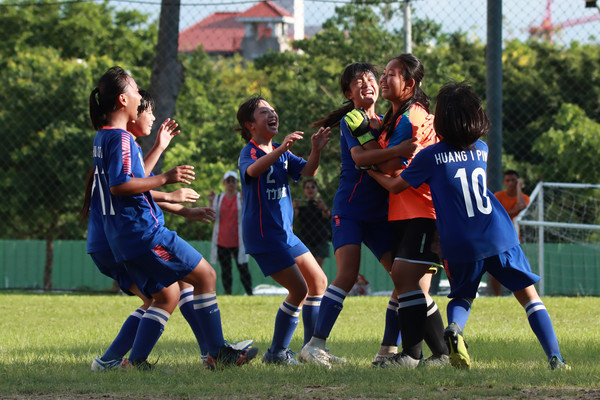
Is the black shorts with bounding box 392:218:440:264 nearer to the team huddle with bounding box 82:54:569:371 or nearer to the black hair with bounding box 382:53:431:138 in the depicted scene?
the team huddle with bounding box 82:54:569:371

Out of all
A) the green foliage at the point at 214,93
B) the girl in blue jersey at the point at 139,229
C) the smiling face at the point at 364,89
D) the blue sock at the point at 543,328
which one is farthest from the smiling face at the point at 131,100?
the green foliage at the point at 214,93

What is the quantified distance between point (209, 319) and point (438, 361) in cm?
139

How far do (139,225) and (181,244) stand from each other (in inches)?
10.5

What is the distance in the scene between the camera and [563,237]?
45.3ft

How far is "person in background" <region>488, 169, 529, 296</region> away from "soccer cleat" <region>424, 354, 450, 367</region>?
7045 millimetres

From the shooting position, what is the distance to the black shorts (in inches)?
193

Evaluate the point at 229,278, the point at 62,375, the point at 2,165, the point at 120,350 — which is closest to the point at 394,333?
the point at 120,350

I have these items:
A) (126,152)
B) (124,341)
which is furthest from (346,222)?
(124,341)

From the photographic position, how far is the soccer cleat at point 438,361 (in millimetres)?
4951

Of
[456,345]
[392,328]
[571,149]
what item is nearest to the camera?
[456,345]

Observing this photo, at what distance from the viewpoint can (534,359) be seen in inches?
209

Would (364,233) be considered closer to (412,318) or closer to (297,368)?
(412,318)

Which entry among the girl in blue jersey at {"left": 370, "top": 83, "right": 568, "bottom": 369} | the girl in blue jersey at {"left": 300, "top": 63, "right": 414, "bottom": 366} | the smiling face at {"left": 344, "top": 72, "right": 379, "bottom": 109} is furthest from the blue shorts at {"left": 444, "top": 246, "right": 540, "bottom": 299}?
the smiling face at {"left": 344, "top": 72, "right": 379, "bottom": 109}

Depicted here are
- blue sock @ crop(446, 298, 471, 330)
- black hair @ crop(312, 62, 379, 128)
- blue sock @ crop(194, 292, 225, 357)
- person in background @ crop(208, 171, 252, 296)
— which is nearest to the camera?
blue sock @ crop(446, 298, 471, 330)
